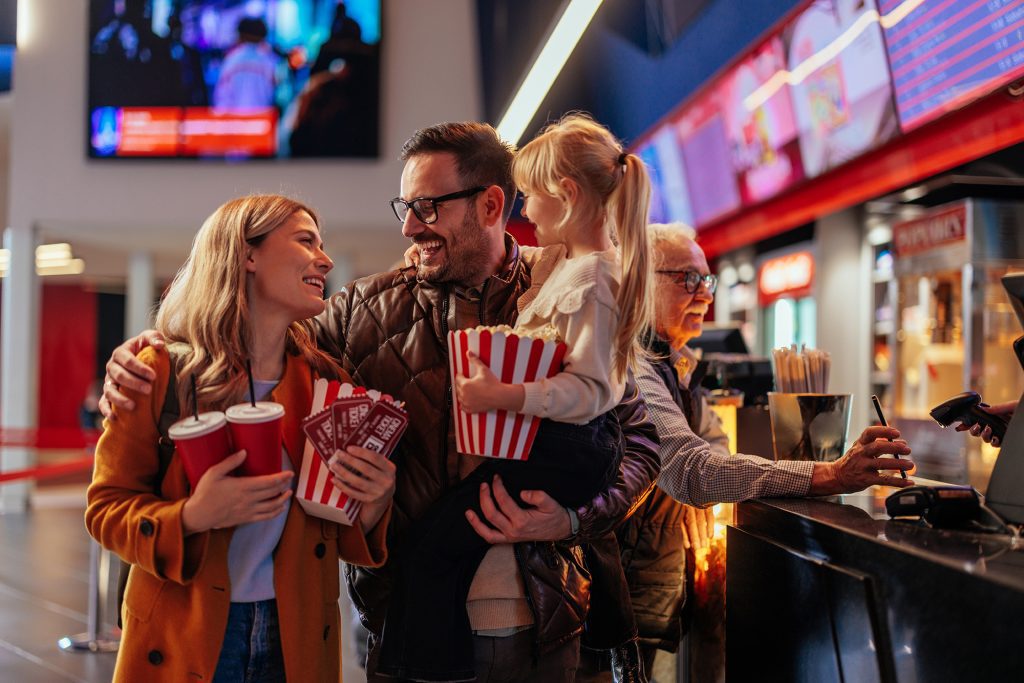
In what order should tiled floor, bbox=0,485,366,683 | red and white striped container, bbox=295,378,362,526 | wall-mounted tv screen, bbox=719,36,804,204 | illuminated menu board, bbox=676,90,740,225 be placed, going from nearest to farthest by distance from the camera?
red and white striped container, bbox=295,378,362,526 < tiled floor, bbox=0,485,366,683 < wall-mounted tv screen, bbox=719,36,804,204 < illuminated menu board, bbox=676,90,740,225

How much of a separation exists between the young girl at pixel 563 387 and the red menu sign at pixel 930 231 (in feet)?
15.5

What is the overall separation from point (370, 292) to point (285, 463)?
49 cm

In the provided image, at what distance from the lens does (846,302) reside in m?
7.48

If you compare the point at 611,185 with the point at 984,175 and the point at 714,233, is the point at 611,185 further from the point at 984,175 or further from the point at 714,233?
the point at 714,233

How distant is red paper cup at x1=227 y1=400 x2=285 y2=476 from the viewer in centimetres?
163

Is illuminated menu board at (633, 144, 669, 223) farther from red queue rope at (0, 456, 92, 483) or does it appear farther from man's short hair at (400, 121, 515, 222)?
man's short hair at (400, 121, 515, 222)

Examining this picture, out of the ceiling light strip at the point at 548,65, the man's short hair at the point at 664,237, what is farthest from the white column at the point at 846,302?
the man's short hair at the point at 664,237

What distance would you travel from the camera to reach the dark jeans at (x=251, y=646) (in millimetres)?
1775

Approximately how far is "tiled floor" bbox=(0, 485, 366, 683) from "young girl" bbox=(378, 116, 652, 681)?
116 inches

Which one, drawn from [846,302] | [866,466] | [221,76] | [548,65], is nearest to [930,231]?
[846,302]

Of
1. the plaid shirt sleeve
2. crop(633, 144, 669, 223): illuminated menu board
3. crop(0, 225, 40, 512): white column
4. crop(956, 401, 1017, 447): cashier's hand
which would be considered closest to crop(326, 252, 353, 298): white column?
crop(0, 225, 40, 512): white column

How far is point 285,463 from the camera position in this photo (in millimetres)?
1889

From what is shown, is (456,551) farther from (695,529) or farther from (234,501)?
(695,529)

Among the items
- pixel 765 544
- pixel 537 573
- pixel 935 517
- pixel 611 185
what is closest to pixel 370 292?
pixel 611 185
